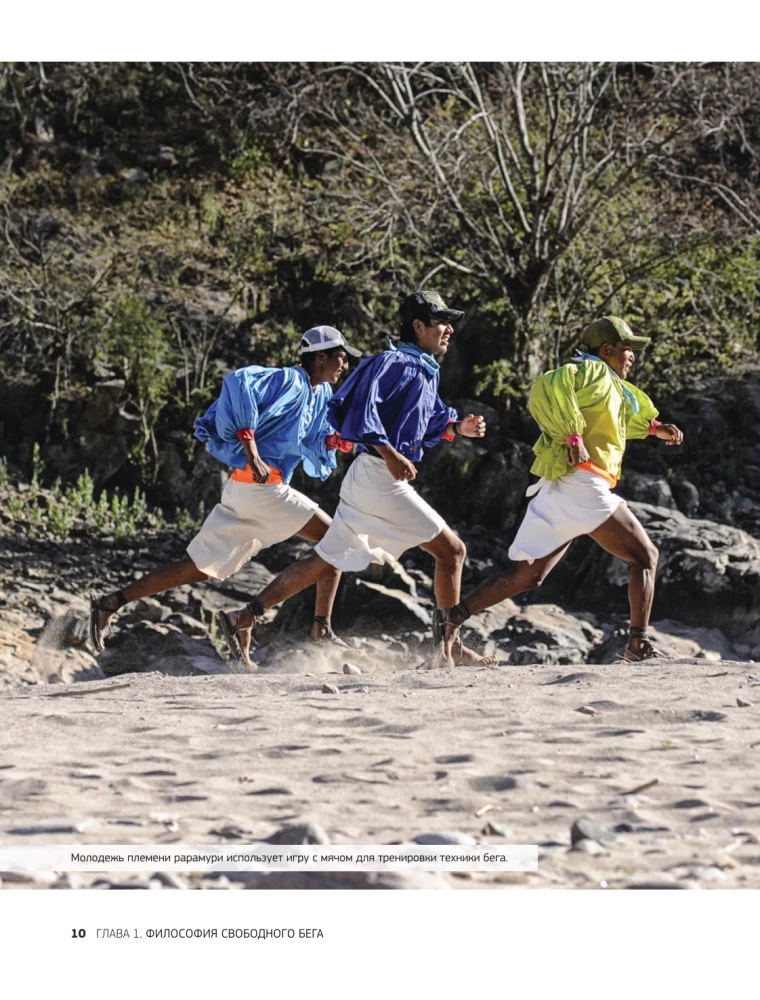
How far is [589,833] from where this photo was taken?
4105 millimetres

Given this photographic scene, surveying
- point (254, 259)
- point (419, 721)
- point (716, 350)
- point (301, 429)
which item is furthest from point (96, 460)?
point (419, 721)

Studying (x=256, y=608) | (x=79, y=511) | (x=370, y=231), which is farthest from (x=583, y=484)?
(x=370, y=231)

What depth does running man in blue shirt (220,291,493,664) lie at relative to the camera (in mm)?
7266

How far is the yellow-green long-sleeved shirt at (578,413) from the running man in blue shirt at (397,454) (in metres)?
0.36

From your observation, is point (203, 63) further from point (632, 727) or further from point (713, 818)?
point (713, 818)

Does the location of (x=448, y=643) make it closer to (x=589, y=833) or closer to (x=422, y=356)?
(x=422, y=356)

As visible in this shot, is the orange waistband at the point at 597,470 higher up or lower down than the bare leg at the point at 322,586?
higher up

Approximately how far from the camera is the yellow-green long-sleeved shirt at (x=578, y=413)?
723 centimetres

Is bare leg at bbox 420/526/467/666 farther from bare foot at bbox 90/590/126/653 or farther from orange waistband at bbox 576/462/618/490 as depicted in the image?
bare foot at bbox 90/590/126/653

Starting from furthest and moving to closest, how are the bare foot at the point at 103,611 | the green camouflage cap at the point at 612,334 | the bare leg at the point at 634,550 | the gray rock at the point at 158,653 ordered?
1. the gray rock at the point at 158,653
2. the bare foot at the point at 103,611
3. the green camouflage cap at the point at 612,334
4. the bare leg at the point at 634,550

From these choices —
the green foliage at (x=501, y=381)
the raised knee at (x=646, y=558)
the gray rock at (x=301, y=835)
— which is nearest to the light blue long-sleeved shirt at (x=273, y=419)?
the raised knee at (x=646, y=558)

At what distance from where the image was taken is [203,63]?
14914mm

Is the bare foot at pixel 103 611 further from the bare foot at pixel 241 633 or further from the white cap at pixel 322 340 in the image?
the white cap at pixel 322 340
